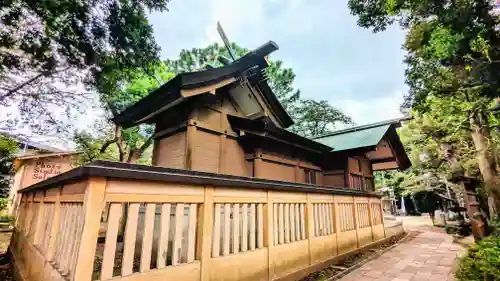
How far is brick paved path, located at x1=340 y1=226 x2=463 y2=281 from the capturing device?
18.8 ft

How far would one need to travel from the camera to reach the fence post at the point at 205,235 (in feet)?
11.6

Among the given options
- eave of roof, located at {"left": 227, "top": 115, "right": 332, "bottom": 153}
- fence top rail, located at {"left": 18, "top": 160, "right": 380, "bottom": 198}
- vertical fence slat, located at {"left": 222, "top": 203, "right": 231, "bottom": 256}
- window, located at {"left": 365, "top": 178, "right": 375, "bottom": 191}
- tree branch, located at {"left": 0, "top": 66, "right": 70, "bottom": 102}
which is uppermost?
tree branch, located at {"left": 0, "top": 66, "right": 70, "bottom": 102}

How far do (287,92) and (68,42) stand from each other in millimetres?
20206

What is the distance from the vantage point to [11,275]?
7.02 m

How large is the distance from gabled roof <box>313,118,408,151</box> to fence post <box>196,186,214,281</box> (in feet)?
28.0

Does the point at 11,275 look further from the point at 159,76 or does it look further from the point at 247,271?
the point at 159,76

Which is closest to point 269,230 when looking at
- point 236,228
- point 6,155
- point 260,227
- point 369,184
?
point 260,227

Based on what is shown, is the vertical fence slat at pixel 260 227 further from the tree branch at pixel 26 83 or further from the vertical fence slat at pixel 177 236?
the tree branch at pixel 26 83

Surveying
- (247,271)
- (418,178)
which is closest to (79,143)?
(247,271)

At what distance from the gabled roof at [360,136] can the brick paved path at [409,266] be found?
13.7ft

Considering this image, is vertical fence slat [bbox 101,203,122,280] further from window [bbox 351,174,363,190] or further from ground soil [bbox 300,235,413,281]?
window [bbox 351,174,363,190]

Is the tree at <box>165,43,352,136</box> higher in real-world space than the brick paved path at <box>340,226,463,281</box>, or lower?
higher

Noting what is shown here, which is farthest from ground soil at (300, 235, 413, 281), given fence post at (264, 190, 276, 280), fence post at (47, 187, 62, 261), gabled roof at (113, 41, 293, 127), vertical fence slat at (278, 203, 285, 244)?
gabled roof at (113, 41, 293, 127)

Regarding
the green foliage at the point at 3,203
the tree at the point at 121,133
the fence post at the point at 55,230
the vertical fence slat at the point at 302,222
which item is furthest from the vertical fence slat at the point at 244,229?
the green foliage at the point at 3,203
